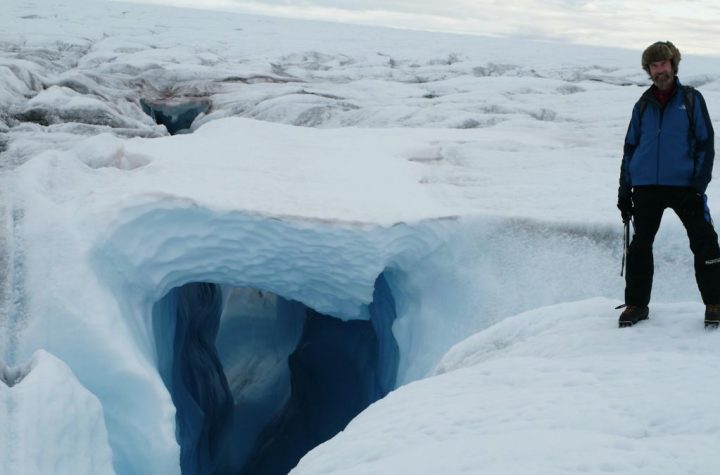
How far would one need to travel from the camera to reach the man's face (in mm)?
3092

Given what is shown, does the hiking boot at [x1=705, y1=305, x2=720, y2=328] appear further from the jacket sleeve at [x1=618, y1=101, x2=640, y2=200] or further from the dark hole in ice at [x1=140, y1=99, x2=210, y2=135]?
the dark hole in ice at [x1=140, y1=99, x2=210, y2=135]

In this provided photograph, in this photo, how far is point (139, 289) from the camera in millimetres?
5461

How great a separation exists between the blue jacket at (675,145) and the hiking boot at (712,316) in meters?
0.53

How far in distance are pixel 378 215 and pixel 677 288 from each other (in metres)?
2.33

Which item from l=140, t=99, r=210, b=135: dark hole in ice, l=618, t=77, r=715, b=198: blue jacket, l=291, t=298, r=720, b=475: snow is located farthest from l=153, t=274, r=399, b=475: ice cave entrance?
l=140, t=99, r=210, b=135: dark hole in ice

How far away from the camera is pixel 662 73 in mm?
3105

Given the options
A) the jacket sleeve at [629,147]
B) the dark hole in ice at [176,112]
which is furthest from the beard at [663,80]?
the dark hole in ice at [176,112]

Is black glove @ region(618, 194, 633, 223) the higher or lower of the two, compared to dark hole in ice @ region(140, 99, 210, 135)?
higher

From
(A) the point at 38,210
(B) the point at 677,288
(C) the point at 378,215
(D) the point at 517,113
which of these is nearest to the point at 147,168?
(A) the point at 38,210

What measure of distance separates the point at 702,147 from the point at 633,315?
2.85 feet

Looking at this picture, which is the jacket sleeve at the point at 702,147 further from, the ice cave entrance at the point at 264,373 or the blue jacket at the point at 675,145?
the ice cave entrance at the point at 264,373

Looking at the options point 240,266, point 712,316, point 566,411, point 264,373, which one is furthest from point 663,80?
point 264,373

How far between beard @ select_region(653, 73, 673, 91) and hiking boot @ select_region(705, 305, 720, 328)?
100 centimetres

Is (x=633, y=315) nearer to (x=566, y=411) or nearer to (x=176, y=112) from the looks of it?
(x=566, y=411)
